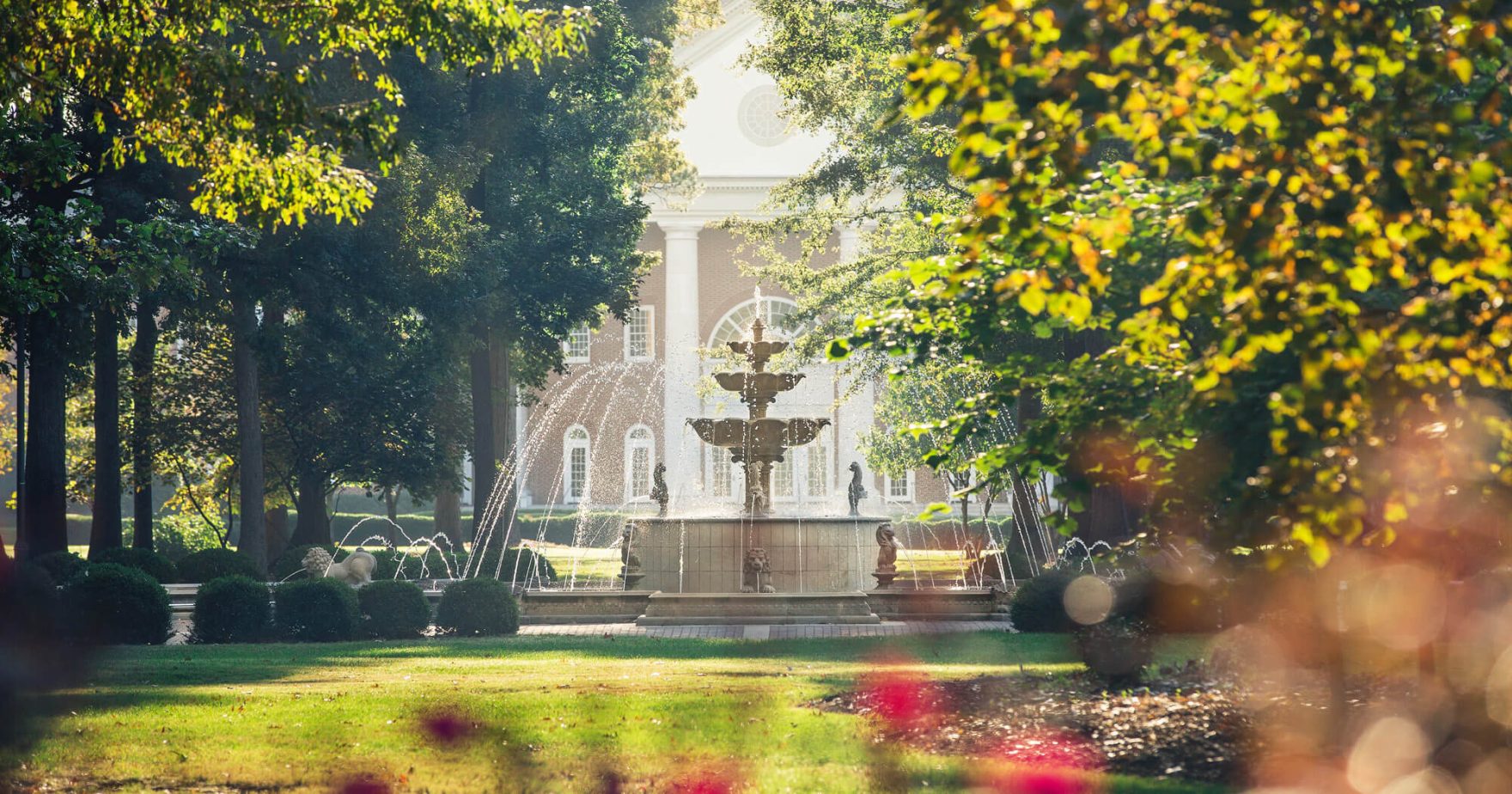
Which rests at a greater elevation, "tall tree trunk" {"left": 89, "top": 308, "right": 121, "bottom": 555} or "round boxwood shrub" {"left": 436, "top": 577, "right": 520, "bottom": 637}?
"tall tree trunk" {"left": 89, "top": 308, "right": 121, "bottom": 555}

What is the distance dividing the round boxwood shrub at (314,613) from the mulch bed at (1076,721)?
31.9ft

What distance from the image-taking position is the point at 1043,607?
19203mm

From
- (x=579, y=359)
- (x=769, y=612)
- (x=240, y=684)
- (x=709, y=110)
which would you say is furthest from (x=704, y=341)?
(x=240, y=684)

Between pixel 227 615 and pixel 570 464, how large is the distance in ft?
165

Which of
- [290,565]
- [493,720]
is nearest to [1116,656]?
[493,720]

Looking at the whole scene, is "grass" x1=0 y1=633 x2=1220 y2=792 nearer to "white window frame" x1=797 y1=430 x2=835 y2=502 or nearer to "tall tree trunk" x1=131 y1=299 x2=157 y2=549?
"tall tree trunk" x1=131 y1=299 x2=157 y2=549

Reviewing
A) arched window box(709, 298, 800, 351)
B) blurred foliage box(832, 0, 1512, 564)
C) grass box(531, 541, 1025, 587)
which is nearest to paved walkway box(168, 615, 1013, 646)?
grass box(531, 541, 1025, 587)

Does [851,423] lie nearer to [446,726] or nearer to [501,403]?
[501,403]

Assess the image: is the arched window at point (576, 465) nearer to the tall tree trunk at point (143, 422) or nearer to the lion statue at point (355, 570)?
the tall tree trunk at point (143, 422)

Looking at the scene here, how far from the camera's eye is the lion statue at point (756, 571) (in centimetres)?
2358

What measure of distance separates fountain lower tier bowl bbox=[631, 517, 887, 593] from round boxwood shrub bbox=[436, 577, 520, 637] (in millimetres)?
4014

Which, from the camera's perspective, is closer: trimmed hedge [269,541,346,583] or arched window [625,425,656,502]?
trimmed hedge [269,541,346,583]

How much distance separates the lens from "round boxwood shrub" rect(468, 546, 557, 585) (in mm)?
31325

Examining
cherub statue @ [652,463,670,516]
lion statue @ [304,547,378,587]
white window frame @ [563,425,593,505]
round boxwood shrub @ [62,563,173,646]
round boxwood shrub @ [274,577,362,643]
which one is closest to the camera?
round boxwood shrub @ [62,563,173,646]
